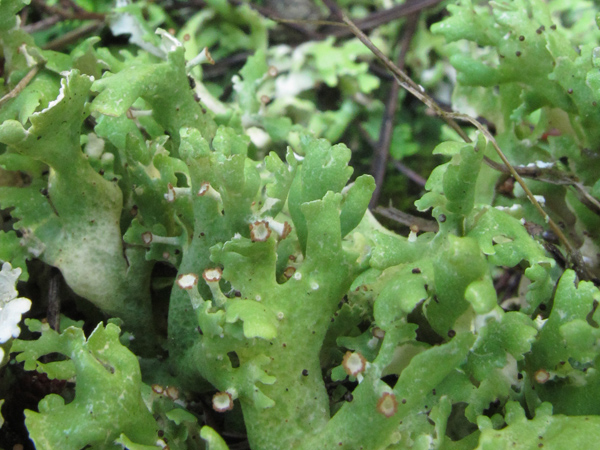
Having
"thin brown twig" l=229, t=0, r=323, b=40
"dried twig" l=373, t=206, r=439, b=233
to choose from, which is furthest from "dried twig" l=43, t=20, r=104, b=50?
"dried twig" l=373, t=206, r=439, b=233

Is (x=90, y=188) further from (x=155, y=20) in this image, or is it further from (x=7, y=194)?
(x=155, y=20)

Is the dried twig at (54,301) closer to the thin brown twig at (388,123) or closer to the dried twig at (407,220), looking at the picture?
the dried twig at (407,220)

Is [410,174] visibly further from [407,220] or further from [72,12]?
[72,12]

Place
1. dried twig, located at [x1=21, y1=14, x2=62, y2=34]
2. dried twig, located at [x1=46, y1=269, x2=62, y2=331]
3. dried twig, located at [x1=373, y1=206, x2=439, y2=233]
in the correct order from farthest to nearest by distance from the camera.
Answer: dried twig, located at [x1=21, y1=14, x2=62, y2=34] → dried twig, located at [x1=373, y1=206, x2=439, y2=233] → dried twig, located at [x1=46, y1=269, x2=62, y2=331]

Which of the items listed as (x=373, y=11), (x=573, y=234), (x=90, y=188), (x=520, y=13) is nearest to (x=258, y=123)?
(x=90, y=188)

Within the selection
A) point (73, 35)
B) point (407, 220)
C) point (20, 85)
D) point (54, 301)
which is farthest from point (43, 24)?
point (407, 220)

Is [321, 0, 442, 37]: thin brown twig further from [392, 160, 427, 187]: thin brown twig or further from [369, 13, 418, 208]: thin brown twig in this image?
[392, 160, 427, 187]: thin brown twig

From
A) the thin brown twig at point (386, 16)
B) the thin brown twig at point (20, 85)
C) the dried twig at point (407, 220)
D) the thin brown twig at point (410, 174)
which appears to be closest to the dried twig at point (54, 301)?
the thin brown twig at point (20, 85)

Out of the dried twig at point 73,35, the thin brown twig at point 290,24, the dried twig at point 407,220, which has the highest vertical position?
the dried twig at point 73,35
